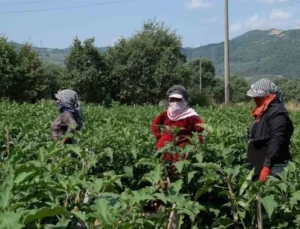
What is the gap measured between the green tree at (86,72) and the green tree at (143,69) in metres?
1.33

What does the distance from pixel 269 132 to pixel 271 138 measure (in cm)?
8

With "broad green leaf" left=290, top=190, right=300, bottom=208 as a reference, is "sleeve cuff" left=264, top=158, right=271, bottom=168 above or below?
below

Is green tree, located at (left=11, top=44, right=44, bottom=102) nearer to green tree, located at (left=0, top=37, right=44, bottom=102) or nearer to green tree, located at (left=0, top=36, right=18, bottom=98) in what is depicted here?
green tree, located at (left=0, top=37, right=44, bottom=102)

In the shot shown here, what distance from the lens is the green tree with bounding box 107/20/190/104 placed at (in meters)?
45.8

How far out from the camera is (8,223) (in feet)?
6.77

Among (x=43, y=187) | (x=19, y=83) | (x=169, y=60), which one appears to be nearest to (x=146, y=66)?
(x=169, y=60)

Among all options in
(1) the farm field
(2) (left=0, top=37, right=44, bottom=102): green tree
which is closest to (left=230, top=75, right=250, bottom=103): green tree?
(2) (left=0, top=37, right=44, bottom=102): green tree

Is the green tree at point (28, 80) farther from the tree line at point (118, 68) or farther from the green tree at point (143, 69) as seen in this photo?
the green tree at point (143, 69)

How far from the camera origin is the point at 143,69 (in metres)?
46.2

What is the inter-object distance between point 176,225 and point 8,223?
132 cm

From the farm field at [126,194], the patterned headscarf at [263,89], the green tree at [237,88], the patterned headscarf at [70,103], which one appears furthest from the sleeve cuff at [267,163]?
the green tree at [237,88]

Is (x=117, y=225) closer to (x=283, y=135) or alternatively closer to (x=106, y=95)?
(x=283, y=135)

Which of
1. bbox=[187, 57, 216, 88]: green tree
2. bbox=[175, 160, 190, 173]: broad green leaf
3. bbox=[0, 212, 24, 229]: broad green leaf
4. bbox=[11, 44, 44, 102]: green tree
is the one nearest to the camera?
bbox=[0, 212, 24, 229]: broad green leaf

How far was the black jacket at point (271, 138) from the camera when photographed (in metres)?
4.85
